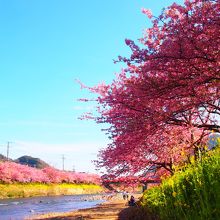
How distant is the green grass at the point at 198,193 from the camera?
5.39 metres

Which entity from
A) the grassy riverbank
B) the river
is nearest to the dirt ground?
the river

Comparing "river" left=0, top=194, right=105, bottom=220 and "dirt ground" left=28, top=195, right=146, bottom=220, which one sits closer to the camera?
"dirt ground" left=28, top=195, right=146, bottom=220

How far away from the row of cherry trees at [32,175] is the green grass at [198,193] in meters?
47.7

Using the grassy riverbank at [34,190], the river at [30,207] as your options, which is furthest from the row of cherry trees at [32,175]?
the river at [30,207]

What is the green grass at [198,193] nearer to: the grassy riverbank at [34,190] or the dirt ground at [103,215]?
the dirt ground at [103,215]

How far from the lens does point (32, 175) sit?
2830 inches

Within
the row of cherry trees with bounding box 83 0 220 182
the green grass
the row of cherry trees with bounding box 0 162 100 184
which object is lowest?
the green grass

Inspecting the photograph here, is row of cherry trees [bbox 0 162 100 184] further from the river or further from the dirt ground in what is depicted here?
the dirt ground

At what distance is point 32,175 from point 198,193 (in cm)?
6935

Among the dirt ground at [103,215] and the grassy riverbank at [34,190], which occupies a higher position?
the grassy riverbank at [34,190]

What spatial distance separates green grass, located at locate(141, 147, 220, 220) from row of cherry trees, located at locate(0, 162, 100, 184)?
1876 inches

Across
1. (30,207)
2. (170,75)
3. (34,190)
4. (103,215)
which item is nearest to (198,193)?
(170,75)

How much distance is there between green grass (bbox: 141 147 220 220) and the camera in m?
5.39

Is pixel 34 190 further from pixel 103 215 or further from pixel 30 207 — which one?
pixel 103 215
